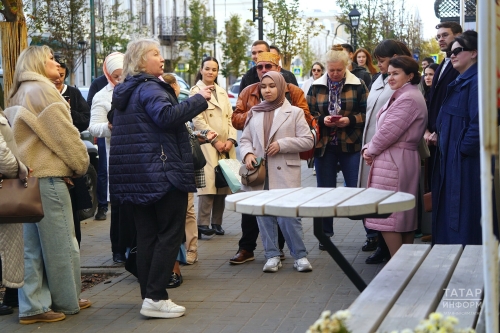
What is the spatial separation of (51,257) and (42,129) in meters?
0.95

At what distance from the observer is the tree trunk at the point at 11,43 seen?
10023 millimetres

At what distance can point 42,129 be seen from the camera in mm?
6125

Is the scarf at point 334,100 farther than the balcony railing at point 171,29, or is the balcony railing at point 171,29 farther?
the balcony railing at point 171,29

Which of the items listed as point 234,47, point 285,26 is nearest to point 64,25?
point 285,26

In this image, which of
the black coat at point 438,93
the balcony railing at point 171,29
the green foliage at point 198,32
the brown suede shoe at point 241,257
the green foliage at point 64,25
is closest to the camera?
the black coat at point 438,93

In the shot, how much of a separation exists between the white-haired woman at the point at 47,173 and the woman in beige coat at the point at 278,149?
200 centimetres

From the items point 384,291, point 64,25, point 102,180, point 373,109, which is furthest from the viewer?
point 64,25

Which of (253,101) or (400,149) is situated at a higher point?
(253,101)

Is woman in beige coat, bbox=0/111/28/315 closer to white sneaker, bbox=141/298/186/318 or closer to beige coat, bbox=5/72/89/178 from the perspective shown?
beige coat, bbox=5/72/89/178

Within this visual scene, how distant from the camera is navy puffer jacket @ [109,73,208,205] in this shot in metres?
6.02

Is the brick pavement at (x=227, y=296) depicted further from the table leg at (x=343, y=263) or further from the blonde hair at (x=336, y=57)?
the blonde hair at (x=336, y=57)

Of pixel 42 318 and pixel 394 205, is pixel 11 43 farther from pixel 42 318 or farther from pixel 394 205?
pixel 394 205

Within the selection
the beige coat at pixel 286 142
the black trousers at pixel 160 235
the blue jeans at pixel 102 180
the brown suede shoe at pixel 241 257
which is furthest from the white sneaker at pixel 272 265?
the blue jeans at pixel 102 180

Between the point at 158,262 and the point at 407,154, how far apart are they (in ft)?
7.58
